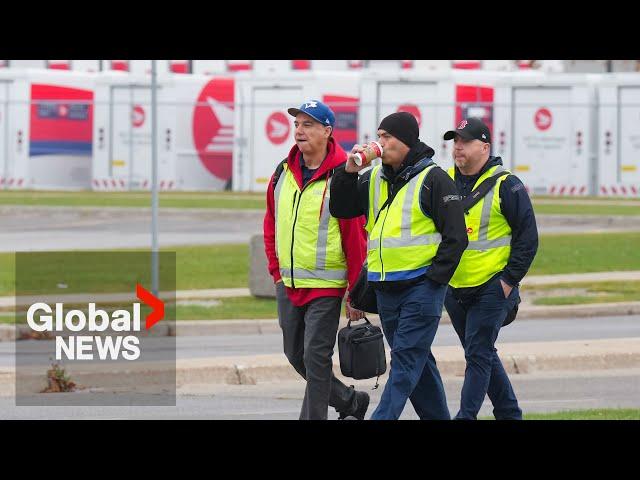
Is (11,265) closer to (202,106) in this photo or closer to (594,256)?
(594,256)

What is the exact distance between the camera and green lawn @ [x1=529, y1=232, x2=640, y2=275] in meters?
21.2

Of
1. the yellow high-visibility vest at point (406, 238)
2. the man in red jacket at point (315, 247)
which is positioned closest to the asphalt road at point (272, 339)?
the man in red jacket at point (315, 247)

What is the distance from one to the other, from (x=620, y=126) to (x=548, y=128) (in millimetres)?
1671

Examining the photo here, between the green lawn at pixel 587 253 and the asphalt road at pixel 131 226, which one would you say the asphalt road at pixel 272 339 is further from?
the asphalt road at pixel 131 226

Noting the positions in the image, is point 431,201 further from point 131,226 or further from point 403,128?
point 131,226

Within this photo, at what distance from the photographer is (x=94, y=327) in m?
15.6

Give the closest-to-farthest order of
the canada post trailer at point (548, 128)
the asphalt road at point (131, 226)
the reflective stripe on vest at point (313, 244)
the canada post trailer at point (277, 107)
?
the reflective stripe on vest at point (313, 244), the asphalt road at point (131, 226), the canada post trailer at point (548, 128), the canada post trailer at point (277, 107)

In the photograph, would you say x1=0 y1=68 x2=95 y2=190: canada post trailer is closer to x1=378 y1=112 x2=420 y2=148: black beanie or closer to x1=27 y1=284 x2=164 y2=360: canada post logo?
x1=27 y1=284 x2=164 y2=360: canada post logo

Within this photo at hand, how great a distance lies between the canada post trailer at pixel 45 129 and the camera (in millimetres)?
37062

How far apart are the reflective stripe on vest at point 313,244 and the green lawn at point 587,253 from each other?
1273 cm
